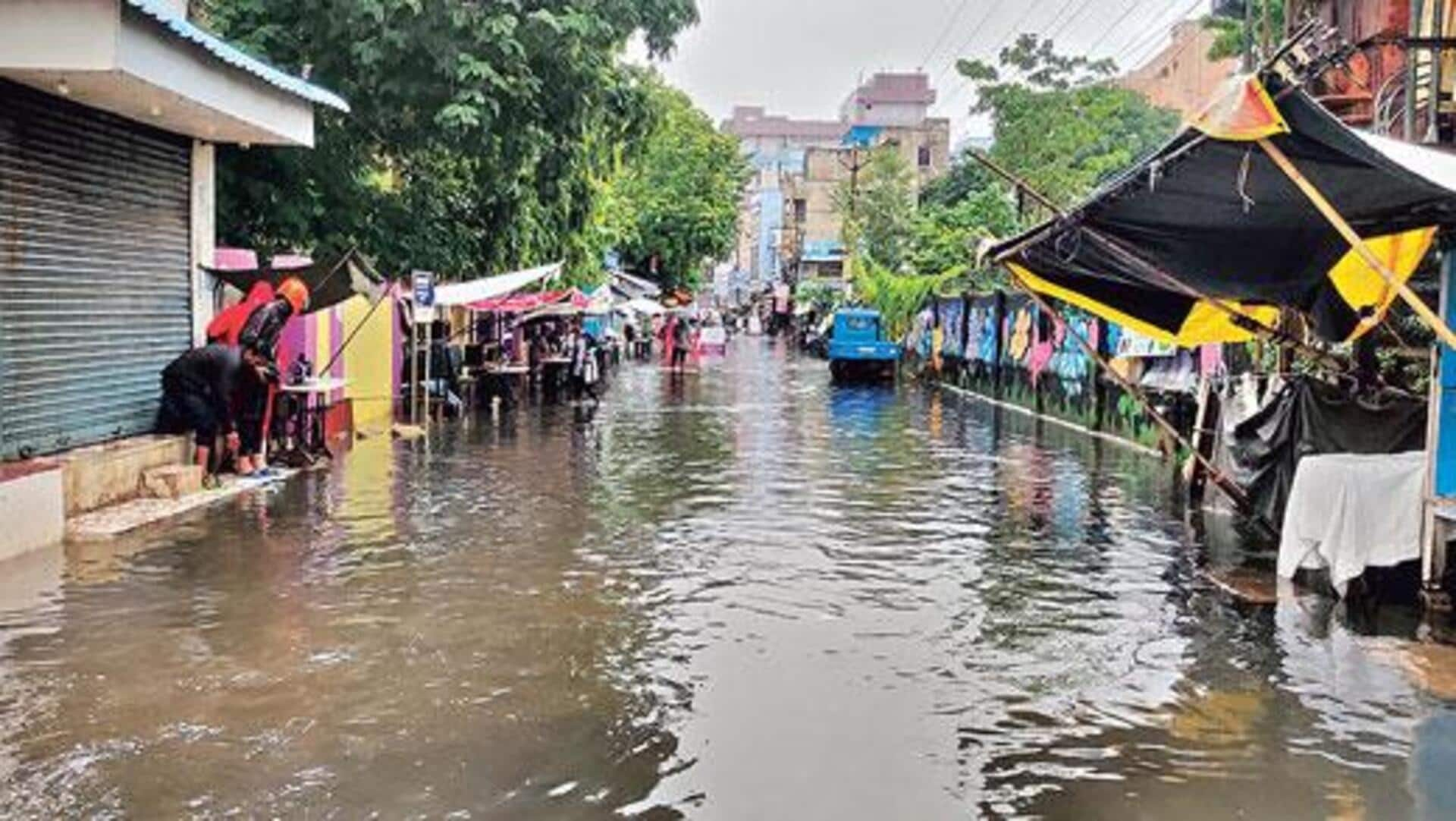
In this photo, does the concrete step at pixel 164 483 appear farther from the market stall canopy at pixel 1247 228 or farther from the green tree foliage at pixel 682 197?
the green tree foliage at pixel 682 197

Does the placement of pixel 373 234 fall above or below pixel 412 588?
above

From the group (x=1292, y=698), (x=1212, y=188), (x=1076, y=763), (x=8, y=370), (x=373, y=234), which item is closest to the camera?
(x=1076, y=763)

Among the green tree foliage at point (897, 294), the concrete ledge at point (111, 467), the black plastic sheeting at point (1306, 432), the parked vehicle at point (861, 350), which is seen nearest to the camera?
the black plastic sheeting at point (1306, 432)

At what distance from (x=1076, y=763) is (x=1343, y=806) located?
1.06 m

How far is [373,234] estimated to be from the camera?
72.3ft

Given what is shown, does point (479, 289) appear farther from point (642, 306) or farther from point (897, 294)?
point (897, 294)

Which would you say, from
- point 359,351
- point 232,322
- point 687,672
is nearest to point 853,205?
point 359,351

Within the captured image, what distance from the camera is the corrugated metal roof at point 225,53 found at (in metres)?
11.6

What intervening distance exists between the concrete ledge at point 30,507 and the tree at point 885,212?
4952cm

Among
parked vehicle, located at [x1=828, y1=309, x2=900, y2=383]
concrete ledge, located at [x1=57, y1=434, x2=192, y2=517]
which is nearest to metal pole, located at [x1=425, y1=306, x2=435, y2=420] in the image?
concrete ledge, located at [x1=57, y1=434, x2=192, y2=517]

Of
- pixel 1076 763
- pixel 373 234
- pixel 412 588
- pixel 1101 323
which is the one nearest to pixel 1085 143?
pixel 1101 323

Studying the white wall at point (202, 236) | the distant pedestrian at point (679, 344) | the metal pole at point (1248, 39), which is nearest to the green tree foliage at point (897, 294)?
the distant pedestrian at point (679, 344)

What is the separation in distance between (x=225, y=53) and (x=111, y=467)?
384 centimetres

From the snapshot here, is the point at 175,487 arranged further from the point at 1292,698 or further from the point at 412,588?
the point at 1292,698
